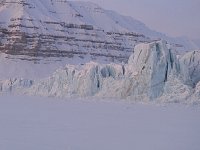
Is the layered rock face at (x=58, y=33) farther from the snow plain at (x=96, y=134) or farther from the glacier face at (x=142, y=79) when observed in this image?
the snow plain at (x=96, y=134)

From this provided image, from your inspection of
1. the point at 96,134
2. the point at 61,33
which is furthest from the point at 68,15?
the point at 96,134

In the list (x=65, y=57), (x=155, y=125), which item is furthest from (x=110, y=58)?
(x=155, y=125)

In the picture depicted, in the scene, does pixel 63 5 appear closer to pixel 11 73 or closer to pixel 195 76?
pixel 11 73

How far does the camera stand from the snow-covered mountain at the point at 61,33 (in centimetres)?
7662

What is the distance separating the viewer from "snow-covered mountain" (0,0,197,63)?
76.6 metres

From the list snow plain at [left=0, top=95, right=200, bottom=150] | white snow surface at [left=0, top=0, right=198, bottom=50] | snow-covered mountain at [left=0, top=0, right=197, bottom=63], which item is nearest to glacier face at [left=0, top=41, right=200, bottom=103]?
snow plain at [left=0, top=95, right=200, bottom=150]

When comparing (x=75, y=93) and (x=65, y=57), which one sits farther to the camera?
(x=65, y=57)

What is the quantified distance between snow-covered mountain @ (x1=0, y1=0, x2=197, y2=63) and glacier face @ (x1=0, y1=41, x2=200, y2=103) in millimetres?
47962

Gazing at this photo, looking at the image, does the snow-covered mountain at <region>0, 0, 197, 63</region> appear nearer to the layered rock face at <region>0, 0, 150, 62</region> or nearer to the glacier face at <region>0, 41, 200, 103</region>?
the layered rock face at <region>0, 0, 150, 62</region>

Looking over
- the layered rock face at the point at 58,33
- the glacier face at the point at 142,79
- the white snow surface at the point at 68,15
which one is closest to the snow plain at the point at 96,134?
the glacier face at the point at 142,79

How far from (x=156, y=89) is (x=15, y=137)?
47.5 ft

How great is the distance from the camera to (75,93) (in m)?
26.4

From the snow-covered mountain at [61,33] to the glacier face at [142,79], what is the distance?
1888 inches

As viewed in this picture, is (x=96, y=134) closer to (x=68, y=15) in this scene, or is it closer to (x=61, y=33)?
(x=61, y=33)
